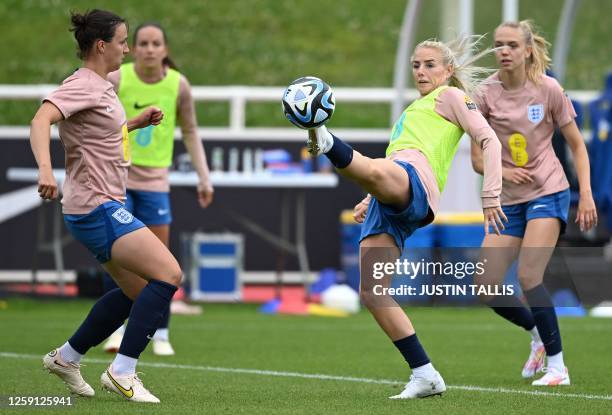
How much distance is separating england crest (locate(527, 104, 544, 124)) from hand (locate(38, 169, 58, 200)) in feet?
10.2

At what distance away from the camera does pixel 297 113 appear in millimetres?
5875

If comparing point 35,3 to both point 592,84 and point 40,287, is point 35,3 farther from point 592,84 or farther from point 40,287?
point 40,287

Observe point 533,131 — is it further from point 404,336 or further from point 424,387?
point 424,387

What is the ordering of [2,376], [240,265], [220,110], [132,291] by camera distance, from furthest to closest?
1. [220,110]
2. [240,265]
3. [2,376]
4. [132,291]

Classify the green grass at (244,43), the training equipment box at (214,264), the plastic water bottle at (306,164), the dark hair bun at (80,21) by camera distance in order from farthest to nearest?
the green grass at (244,43) < the plastic water bottle at (306,164) < the training equipment box at (214,264) < the dark hair bun at (80,21)

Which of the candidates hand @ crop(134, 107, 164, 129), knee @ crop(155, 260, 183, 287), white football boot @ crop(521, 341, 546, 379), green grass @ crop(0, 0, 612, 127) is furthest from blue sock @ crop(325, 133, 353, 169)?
green grass @ crop(0, 0, 612, 127)

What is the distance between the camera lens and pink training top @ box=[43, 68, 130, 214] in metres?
6.42

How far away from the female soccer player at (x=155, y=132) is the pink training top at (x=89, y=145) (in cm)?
231

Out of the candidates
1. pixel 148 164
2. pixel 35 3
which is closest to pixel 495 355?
pixel 148 164

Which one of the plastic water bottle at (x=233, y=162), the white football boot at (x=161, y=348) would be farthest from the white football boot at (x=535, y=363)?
the plastic water bottle at (x=233, y=162)

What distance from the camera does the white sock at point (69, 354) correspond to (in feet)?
21.7

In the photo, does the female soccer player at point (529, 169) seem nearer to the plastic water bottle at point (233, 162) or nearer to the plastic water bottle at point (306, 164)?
the plastic water bottle at point (306, 164)

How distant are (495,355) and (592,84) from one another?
49.0ft

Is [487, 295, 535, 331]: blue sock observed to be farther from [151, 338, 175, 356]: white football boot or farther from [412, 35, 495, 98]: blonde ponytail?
[151, 338, 175, 356]: white football boot
